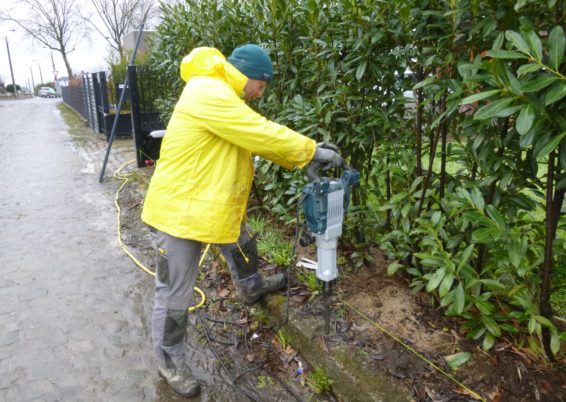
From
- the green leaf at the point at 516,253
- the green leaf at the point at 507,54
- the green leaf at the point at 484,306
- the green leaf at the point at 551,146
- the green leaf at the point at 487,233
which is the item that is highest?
the green leaf at the point at 507,54

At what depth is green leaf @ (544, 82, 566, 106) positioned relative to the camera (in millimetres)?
1553

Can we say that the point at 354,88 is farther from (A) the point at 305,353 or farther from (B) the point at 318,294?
(A) the point at 305,353

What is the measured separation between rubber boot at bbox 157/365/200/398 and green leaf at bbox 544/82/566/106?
8.01 ft

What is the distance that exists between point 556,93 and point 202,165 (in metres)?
1.68

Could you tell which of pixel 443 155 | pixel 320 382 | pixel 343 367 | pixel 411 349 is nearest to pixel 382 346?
pixel 411 349

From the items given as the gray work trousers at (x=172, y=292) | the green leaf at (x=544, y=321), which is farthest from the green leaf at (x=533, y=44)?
the gray work trousers at (x=172, y=292)

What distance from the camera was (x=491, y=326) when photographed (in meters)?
2.34

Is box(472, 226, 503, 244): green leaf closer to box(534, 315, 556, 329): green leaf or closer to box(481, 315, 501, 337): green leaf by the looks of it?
box(534, 315, 556, 329): green leaf

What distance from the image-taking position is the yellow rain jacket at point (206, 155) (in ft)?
7.37

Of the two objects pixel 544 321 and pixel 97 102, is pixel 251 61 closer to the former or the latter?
pixel 544 321

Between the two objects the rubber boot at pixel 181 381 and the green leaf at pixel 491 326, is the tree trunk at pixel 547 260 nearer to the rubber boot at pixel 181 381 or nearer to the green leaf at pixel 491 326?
the green leaf at pixel 491 326

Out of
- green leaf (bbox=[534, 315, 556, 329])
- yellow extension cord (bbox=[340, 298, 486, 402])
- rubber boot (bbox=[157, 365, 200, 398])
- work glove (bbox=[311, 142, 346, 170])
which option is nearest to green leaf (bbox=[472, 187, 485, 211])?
green leaf (bbox=[534, 315, 556, 329])

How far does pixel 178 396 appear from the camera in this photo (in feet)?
8.81

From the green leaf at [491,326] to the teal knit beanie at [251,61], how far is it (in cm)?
191
